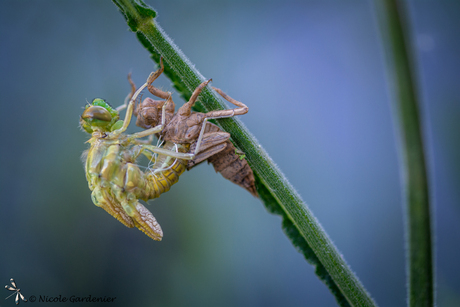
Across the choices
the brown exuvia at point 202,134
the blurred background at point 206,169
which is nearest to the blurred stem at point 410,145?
the brown exuvia at point 202,134

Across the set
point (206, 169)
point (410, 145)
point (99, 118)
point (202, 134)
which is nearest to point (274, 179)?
point (202, 134)

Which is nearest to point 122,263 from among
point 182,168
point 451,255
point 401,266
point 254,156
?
point 182,168

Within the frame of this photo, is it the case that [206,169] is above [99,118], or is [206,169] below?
below

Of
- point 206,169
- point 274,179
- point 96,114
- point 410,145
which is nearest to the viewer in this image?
point 410,145

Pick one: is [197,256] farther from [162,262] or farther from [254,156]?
[254,156]

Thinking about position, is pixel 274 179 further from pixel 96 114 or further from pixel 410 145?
pixel 96 114

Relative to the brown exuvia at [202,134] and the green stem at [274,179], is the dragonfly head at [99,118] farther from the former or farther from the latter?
the green stem at [274,179]

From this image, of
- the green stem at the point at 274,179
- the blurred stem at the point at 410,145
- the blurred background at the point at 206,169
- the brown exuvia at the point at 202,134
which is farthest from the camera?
the blurred background at the point at 206,169
